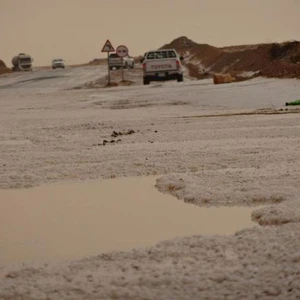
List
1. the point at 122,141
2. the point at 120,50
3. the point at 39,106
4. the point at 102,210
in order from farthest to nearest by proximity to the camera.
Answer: the point at 120,50 → the point at 39,106 → the point at 122,141 → the point at 102,210

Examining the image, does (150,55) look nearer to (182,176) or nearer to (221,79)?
(221,79)

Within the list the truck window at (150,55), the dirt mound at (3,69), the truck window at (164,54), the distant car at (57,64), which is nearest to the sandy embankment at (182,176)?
the truck window at (150,55)

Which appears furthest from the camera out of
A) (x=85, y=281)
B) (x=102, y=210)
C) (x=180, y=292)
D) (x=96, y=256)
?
(x=102, y=210)

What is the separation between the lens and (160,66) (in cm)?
3081

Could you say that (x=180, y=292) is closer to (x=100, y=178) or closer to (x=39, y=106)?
(x=100, y=178)

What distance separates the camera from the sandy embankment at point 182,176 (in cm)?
359

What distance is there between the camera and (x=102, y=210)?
567cm

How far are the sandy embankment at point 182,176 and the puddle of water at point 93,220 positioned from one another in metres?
0.24

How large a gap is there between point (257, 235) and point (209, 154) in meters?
3.65

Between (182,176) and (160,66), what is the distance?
2447cm

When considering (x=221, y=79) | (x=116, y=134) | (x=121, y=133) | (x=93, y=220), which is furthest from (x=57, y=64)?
(x=93, y=220)

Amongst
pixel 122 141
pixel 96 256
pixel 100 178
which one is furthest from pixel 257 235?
pixel 122 141

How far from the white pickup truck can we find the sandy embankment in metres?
14.4

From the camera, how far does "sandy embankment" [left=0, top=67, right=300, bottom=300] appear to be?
3.59 m
